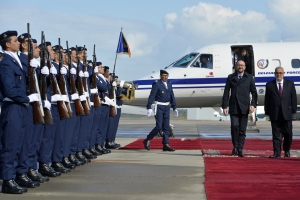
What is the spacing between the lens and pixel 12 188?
379 inches

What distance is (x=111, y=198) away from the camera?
921 cm

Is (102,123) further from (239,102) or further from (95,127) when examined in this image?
(239,102)

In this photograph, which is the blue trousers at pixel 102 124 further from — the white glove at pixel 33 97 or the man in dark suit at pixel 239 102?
the white glove at pixel 33 97

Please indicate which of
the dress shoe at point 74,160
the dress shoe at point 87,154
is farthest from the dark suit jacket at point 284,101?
the dress shoe at point 74,160

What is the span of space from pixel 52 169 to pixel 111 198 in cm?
281

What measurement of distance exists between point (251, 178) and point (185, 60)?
51.6ft

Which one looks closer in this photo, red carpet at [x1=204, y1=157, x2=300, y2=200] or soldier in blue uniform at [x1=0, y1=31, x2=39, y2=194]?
red carpet at [x1=204, y1=157, x2=300, y2=200]

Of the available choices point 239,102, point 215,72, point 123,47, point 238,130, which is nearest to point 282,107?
point 239,102

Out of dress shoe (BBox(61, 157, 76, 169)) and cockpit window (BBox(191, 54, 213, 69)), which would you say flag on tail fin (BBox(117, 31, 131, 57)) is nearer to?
cockpit window (BBox(191, 54, 213, 69))

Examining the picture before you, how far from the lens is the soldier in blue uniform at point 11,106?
31.3 ft

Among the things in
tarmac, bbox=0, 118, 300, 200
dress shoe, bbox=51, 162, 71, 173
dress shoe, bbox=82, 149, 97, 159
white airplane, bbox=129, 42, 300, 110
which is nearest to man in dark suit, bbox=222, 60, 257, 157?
tarmac, bbox=0, 118, 300, 200

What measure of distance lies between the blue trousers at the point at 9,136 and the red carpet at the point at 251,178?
7.59 feet

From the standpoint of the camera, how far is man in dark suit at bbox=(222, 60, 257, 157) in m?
16.2

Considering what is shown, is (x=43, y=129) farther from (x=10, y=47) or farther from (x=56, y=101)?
(x=10, y=47)
